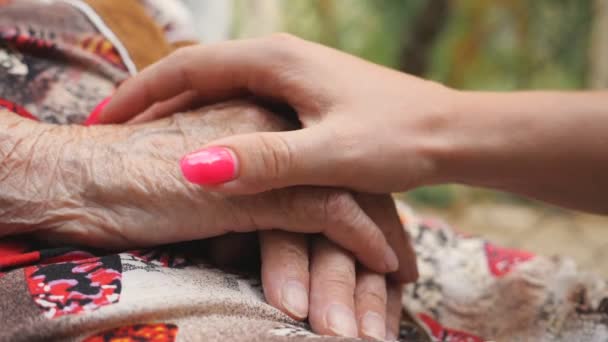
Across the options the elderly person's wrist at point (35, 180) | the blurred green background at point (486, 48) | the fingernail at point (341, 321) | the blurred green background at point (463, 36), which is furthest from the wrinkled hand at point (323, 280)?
the blurred green background at point (463, 36)

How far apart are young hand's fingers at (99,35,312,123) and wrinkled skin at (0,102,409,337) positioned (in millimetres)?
101

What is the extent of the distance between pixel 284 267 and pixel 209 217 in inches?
4.6

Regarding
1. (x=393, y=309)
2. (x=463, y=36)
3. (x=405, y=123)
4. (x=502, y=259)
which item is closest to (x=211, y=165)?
(x=405, y=123)

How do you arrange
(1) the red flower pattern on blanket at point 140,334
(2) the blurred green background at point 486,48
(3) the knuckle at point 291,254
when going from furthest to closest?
(2) the blurred green background at point 486,48
(3) the knuckle at point 291,254
(1) the red flower pattern on blanket at point 140,334

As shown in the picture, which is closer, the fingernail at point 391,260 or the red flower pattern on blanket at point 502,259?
the fingernail at point 391,260

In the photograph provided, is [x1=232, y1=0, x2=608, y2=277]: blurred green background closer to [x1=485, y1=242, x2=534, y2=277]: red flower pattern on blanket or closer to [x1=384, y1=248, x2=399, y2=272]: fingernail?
[x1=485, y1=242, x2=534, y2=277]: red flower pattern on blanket

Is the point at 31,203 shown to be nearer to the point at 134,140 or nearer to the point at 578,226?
the point at 134,140

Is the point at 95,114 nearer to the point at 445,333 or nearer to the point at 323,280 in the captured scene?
the point at 323,280

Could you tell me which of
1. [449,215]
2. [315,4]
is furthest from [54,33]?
[449,215]

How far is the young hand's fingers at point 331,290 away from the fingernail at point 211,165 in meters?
0.20

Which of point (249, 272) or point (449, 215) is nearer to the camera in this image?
point (249, 272)

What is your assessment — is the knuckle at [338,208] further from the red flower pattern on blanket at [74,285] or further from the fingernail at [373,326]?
the red flower pattern on blanket at [74,285]

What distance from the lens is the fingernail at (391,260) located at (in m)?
0.86

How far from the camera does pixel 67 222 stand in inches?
29.9
